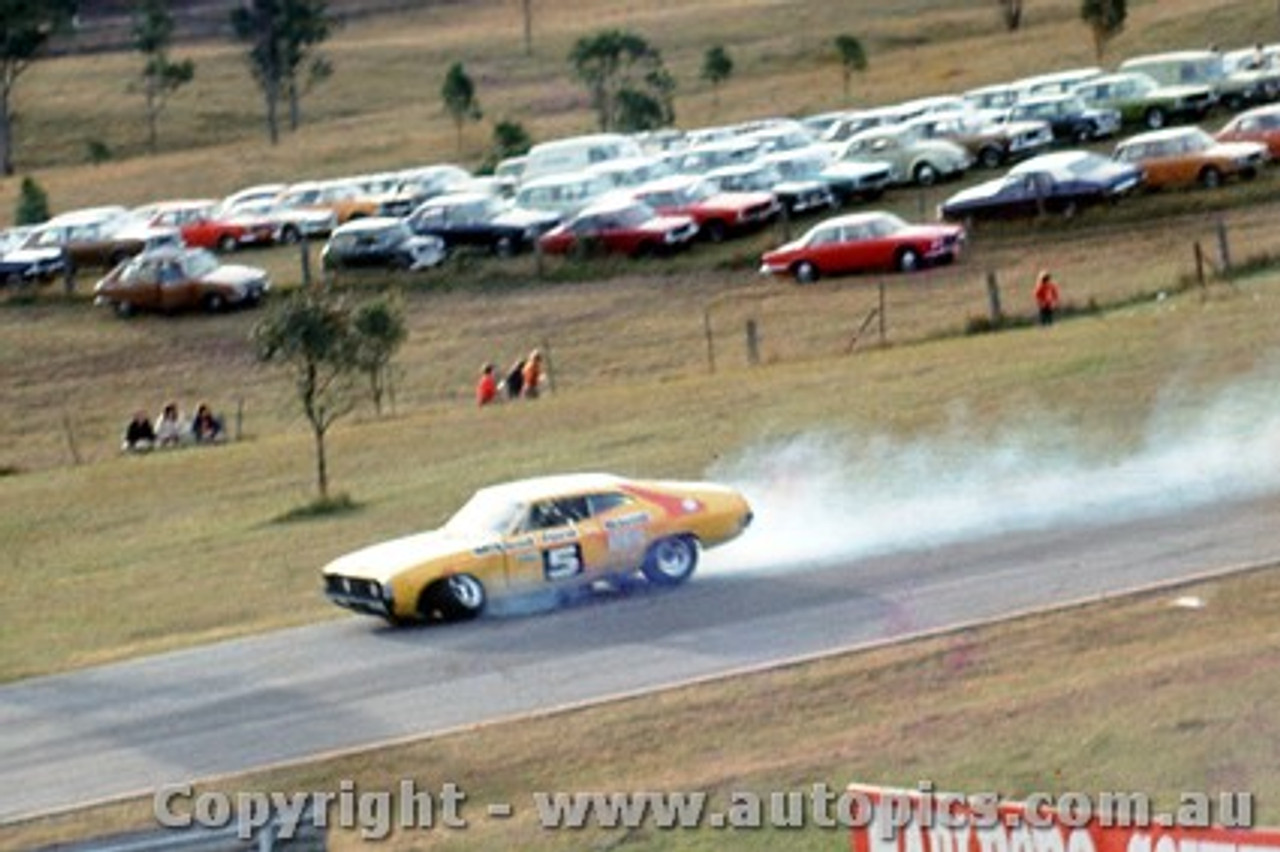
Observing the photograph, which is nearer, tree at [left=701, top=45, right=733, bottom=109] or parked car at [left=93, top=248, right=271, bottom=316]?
parked car at [left=93, top=248, right=271, bottom=316]

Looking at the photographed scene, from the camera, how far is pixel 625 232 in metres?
57.2

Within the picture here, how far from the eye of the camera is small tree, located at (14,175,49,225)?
77688 millimetres

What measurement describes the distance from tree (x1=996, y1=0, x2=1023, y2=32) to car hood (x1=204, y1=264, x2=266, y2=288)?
40.7 m

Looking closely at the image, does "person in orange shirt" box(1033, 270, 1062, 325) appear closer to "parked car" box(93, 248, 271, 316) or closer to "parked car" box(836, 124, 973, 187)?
"parked car" box(836, 124, 973, 187)

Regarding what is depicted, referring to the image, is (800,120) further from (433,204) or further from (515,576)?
(515,576)

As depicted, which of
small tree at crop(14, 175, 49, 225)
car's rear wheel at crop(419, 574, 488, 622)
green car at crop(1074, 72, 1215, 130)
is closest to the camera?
car's rear wheel at crop(419, 574, 488, 622)

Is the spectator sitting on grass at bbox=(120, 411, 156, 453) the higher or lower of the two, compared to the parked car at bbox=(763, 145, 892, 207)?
lower

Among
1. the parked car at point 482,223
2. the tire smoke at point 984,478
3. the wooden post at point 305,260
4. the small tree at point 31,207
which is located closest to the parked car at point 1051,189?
the parked car at point 482,223

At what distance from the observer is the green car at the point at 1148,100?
63.6 metres

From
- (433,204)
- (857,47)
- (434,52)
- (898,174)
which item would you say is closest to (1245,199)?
(898,174)

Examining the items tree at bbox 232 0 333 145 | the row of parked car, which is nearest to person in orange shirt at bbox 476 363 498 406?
the row of parked car

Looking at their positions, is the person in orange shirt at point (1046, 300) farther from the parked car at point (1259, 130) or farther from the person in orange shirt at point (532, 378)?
the parked car at point (1259, 130)

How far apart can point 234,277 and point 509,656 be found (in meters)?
35.7

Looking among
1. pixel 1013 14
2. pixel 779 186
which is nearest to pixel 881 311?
pixel 779 186
